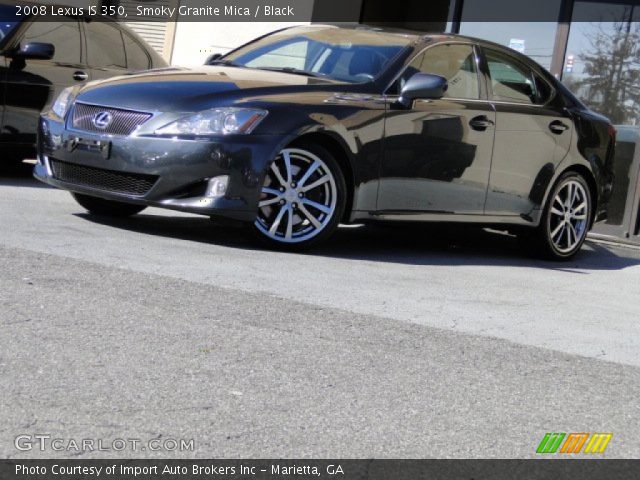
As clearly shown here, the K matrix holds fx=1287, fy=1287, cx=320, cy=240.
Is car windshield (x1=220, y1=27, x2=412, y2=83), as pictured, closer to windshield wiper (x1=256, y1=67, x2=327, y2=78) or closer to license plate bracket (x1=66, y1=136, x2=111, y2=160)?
windshield wiper (x1=256, y1=67, x2=327, y2=78)

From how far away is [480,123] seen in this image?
28.7 ft

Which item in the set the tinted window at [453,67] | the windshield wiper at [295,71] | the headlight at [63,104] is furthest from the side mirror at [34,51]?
the tinted window at [453,67]

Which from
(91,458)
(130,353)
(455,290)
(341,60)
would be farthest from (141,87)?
(91,458)

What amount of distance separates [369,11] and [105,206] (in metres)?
8.03

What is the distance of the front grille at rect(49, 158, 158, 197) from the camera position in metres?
7.54

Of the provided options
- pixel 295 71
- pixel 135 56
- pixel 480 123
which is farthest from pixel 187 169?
pixel 135 56

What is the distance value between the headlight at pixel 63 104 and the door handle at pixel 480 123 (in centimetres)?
266

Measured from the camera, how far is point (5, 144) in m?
10.4

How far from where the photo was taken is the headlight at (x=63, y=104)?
26.5 ft

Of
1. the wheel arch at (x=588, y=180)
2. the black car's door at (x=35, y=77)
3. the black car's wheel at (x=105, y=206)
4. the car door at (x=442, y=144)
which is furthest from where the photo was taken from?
the black car's door at (x=35, y=77)

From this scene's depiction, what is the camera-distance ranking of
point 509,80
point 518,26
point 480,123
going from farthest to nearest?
point 518,26 < point 509,80 < point 480,123

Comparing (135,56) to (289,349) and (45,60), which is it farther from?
(289,349)

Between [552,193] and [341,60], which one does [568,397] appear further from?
[552,193]

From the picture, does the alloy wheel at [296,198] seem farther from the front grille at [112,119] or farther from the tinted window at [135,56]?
the tinted window at [135,56]
